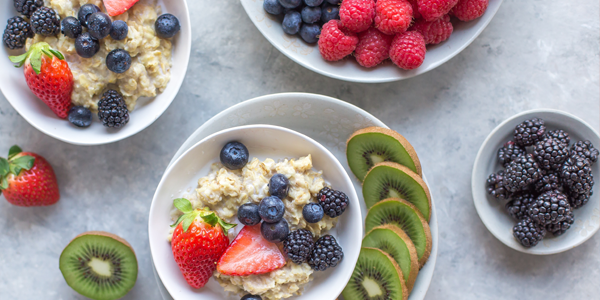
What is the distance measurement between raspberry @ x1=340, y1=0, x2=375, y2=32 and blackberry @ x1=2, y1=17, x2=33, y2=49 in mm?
1574

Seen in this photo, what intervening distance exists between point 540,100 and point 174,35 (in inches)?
84.6

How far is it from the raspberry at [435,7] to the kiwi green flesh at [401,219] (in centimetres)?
96

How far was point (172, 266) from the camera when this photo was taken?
79.3 inches

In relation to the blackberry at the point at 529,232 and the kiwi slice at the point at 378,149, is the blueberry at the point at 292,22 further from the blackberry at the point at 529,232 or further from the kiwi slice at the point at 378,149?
the blackberry at the point at 529,232

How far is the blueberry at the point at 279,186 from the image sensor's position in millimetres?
1872

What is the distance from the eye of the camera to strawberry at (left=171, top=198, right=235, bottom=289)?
1.82 m

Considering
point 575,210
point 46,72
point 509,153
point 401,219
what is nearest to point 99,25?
point 46,72

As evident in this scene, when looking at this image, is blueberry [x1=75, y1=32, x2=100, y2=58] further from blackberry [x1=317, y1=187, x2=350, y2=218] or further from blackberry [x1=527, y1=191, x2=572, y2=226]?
blackberry [x1=527, y1=191, x2=572, y2=226]

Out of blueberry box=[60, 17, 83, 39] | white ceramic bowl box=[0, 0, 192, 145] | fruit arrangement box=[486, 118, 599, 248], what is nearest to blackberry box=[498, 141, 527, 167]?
fruit arrangement box=[486, 118, 599, 248]

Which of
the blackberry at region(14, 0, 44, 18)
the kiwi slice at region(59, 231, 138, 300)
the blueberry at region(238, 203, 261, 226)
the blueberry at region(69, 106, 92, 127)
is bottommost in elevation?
the kiwi slice at region(59, 231, 138, 300)

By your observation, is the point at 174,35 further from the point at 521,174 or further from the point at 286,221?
the point at 521,174

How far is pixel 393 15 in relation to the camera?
6.83ft

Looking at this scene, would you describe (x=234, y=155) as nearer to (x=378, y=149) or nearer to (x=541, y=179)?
(x=378, y=149)

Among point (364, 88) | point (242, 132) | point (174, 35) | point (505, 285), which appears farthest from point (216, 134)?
point (505, 285)
